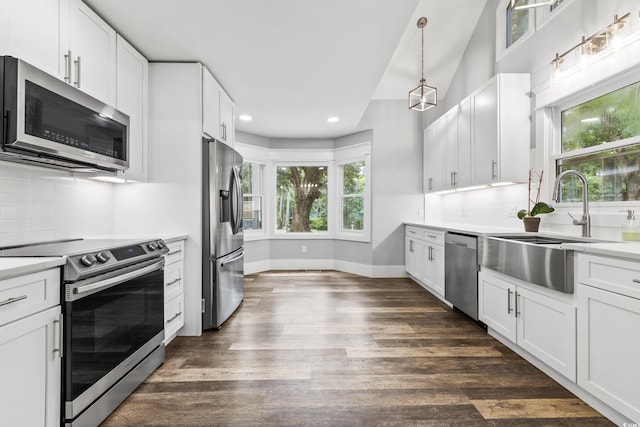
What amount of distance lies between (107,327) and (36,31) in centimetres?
160

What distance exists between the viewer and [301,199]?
5910 mm

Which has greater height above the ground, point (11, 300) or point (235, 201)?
point (235, 201)

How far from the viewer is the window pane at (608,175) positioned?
7.09 feet

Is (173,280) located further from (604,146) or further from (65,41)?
(604,146)

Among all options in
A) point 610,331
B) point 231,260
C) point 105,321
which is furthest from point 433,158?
point 105,321

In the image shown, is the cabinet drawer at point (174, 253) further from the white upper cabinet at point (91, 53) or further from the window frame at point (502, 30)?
the window frame at point (502, 30)

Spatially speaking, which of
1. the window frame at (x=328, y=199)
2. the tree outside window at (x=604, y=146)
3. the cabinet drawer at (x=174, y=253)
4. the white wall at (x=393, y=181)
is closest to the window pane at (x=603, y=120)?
the tree outside window at (x=604, y=146)

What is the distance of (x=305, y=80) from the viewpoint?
3246mm

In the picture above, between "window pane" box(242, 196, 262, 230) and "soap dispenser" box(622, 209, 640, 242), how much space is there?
180 inches

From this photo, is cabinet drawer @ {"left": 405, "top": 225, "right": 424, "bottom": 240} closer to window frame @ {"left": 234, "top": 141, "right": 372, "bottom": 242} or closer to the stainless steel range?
window frame @ {"left": 234, "top": 141, "right": 372, "bottom": 242}

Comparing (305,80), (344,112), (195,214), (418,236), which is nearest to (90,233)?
(195,214)

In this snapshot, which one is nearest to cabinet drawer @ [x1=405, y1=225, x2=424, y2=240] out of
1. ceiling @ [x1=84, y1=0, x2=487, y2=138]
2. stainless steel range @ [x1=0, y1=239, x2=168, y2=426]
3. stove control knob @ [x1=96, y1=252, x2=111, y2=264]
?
ceiling @ [x1=84, y1=0, x2=487, y2=138]

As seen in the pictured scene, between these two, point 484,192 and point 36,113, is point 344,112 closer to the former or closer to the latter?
point 484,192

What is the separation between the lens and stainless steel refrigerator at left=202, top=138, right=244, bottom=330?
2850 millimetres
